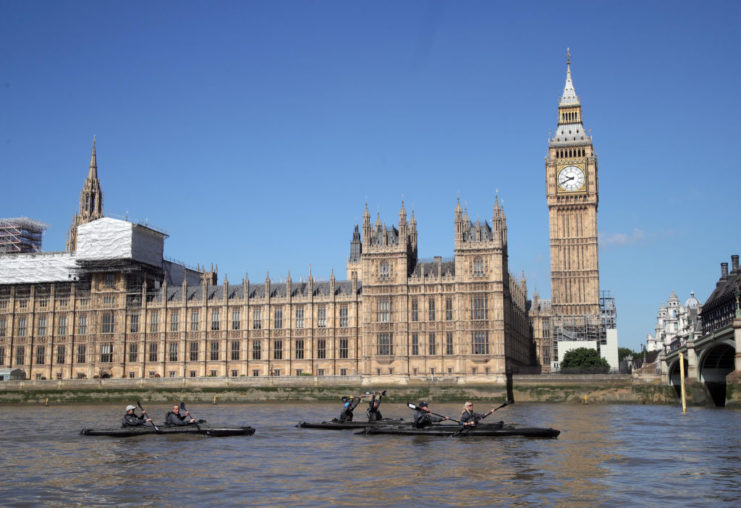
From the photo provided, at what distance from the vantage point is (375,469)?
3594cm

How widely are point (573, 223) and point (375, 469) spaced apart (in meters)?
109

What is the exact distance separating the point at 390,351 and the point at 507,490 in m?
77.1

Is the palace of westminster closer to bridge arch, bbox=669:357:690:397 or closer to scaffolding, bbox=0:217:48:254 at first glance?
scaffolding, bbox=0:217:48:254

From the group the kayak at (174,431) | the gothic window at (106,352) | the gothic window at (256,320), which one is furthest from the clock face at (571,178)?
the kayak at (174,431)

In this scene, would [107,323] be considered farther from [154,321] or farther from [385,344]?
[385,344]

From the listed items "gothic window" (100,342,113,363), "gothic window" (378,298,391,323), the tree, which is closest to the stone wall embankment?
"gothic window" (378,298,391,323)

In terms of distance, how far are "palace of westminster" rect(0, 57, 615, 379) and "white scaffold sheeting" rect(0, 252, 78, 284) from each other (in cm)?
18

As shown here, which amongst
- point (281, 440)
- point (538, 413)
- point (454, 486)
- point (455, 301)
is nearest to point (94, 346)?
point (455, 301)

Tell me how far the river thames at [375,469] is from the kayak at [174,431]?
46 centimetres

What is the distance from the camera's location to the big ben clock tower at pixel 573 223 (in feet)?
446

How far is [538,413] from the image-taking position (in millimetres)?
71875

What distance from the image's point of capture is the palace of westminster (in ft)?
349

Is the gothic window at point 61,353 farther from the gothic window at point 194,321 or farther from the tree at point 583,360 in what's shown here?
the tree at point 583,360

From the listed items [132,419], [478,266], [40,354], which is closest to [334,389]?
[478,266]
